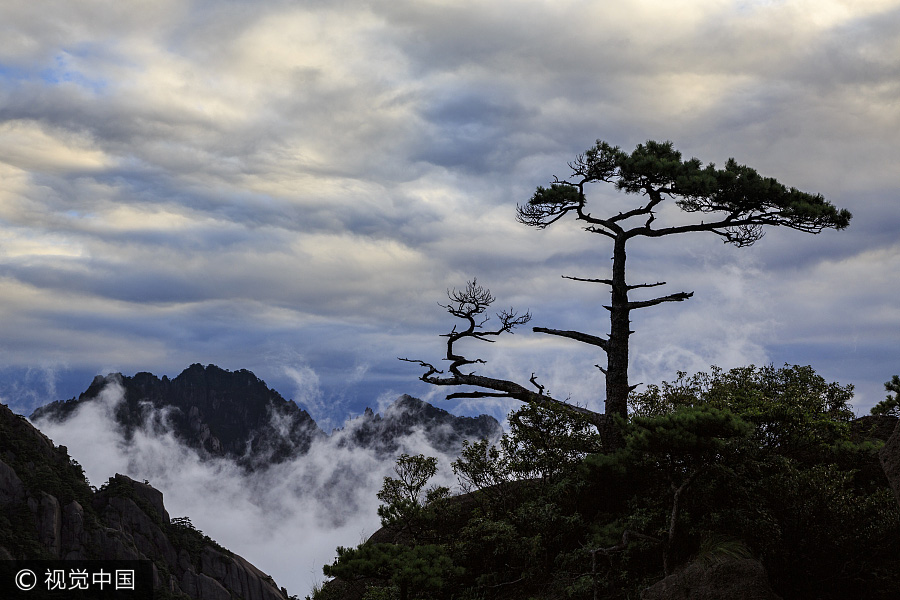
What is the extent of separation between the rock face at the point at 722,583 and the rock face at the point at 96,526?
271ft

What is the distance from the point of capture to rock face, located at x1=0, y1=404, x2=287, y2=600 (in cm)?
8350

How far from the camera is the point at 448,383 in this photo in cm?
2231

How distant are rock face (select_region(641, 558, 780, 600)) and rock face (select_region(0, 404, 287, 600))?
82.6 metres

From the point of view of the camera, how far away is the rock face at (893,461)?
10.5m

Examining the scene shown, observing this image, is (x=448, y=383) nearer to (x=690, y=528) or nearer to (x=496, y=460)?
(x=496, y=460)

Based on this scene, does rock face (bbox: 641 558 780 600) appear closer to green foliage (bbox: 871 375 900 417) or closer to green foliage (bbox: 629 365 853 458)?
green foliage (bbox: 629 365 853 458)

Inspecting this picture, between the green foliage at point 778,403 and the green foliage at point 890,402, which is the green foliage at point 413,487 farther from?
the green foliage at point 890,402

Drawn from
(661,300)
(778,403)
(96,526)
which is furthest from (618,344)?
(96,526)

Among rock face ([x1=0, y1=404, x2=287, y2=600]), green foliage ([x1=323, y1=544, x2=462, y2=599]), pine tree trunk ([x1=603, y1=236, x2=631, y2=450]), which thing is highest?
pine tree trunk ([x1=603, y1=236, x2=631, y2=450])

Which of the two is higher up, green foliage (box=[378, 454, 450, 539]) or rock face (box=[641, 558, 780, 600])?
green foliage (box=[378, 454, 450, 539])

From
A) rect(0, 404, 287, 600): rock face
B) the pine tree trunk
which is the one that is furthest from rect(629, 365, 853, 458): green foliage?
rect(0, 404, 287, 600): rock face

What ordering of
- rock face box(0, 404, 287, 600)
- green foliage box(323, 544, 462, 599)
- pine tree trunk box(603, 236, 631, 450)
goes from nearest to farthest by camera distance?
green foliage box(323, 544, 462, 599), pine tree trunk box(603, 236, 631, 450), rock face box(0, 404, 287, 600)

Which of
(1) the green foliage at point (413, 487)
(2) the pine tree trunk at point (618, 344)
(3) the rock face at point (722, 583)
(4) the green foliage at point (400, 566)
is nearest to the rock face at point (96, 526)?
(1) the green foliage at point (413, 487)

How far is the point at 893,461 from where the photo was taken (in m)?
10.7
